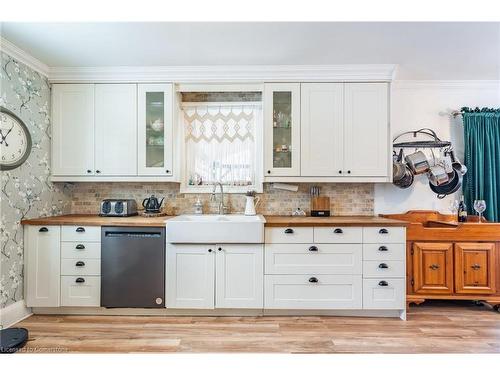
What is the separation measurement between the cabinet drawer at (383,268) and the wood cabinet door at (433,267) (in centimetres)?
34

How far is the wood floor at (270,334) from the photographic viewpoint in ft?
6.93

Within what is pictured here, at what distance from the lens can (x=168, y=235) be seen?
8.33 ft

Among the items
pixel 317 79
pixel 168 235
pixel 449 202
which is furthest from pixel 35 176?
pixel 449 202

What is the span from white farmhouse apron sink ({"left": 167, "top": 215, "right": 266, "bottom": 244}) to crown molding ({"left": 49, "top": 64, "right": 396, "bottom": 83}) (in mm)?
1373

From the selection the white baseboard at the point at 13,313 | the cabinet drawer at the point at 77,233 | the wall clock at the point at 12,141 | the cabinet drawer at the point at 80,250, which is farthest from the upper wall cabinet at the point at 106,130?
the white baseboard at the point at 13,313

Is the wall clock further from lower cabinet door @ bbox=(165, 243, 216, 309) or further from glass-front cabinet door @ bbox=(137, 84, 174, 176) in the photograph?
lower cabinet door @ bbox=(165, 243, 216, 309)

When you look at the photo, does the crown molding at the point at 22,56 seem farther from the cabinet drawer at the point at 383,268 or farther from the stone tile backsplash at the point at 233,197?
the cabinet drawer at the point at 383,268

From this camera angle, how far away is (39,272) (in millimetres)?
2584

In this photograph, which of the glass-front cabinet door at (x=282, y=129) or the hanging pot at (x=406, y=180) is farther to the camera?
the hanging pot at (x=406, y=180)

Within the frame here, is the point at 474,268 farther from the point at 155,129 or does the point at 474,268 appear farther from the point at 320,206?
the point at 155,129

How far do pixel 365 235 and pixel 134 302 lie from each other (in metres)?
2.04
